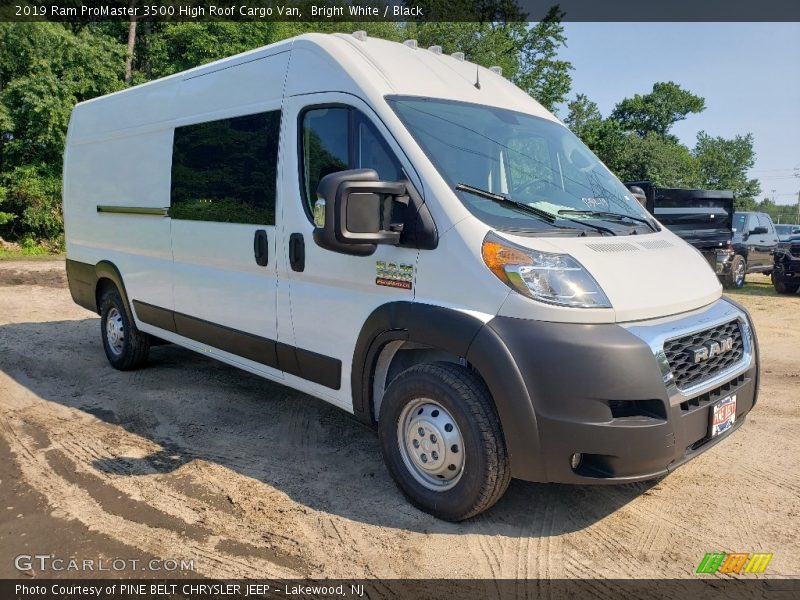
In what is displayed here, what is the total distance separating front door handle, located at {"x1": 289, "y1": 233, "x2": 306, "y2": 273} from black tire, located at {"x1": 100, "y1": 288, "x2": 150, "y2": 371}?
115 inches

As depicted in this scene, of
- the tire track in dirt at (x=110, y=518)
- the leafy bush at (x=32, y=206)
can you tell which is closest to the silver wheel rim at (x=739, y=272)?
the tire track in dirt at (x=110, y=518)

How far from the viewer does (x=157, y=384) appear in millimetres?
6043

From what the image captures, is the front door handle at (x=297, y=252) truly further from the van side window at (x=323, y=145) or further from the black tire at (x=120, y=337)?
the black tire at (x=120, y=337)

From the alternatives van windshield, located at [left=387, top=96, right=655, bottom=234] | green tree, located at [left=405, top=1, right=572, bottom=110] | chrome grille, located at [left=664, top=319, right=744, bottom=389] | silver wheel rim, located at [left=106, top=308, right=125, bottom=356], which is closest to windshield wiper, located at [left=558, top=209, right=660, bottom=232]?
van windshield, located at [left=387, top=96, right=655, bottom=234]

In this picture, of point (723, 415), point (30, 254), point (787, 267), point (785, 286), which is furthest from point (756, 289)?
point (30, 254)

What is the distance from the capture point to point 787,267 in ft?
43.4

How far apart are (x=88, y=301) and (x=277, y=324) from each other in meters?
3.81

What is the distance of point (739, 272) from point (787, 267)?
1.73 meters

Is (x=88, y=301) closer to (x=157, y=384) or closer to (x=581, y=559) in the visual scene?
(x=157, y=384)

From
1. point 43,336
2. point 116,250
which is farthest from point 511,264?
point 43,336

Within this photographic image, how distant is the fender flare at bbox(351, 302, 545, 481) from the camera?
9.71ft

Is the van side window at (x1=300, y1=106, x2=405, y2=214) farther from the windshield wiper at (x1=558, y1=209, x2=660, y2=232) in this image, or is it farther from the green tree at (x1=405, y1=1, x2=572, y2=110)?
the green tree at (x1=405, y1=1, x2=572, y2=110)

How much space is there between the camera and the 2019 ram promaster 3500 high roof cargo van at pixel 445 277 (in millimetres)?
2963

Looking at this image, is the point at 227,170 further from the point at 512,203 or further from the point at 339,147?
the point at 512,203
